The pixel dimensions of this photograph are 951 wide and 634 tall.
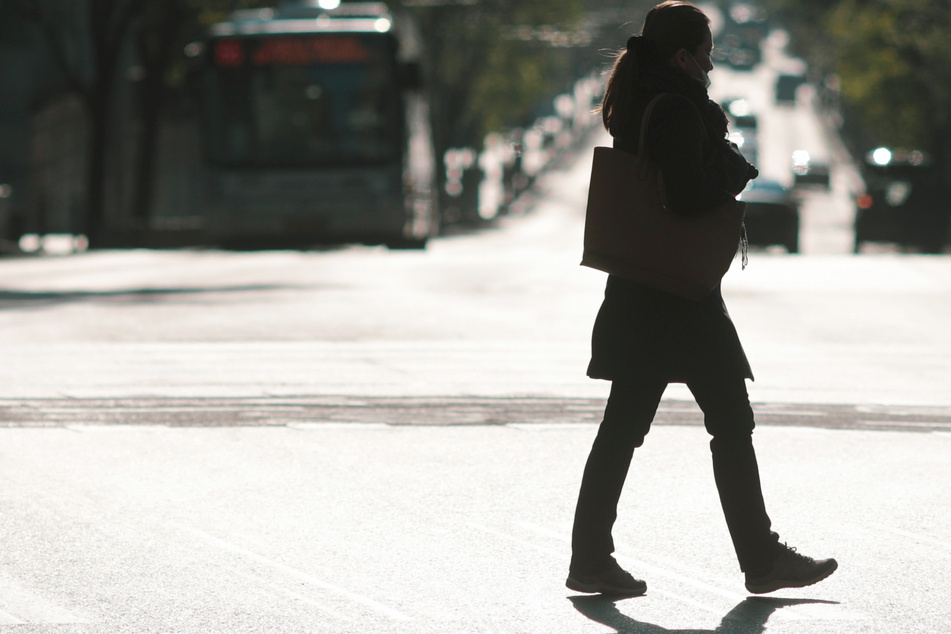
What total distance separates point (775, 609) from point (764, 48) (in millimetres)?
160182

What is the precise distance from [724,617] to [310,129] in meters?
19.6

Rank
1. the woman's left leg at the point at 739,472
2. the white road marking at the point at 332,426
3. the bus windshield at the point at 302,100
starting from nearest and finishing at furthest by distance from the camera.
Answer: the woman's left leg at the point at 739,472
the white road marking at the point at 332,426
the bus windshield at the point at 302,100

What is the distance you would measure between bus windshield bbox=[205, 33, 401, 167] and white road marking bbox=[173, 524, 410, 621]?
17.9 m

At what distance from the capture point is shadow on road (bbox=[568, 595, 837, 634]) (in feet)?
14.6

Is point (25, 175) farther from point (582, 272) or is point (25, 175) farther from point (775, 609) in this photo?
point (775, 609)

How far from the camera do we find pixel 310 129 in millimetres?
23594

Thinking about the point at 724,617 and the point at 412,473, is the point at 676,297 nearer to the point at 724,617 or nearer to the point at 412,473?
the point at 724,617

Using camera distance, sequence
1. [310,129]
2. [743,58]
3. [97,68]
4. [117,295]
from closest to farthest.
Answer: [117,295] < [310,129] < [97,68] < [743,58]

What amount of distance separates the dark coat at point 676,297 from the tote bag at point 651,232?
0.16 feet

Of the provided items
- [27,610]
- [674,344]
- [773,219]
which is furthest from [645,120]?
[773,219]

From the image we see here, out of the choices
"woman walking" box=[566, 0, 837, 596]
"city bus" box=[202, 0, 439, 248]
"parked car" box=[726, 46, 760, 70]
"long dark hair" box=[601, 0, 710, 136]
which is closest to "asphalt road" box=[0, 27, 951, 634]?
"woman walking" box=[566, 0, 837, 596]

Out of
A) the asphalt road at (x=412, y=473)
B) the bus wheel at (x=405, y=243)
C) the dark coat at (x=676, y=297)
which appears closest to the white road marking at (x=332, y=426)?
the asphalt road at (x=412, y=473)

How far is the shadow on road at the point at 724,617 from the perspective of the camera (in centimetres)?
446

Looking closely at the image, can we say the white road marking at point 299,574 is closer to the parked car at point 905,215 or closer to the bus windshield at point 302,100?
the bus windshield at point 302,100
